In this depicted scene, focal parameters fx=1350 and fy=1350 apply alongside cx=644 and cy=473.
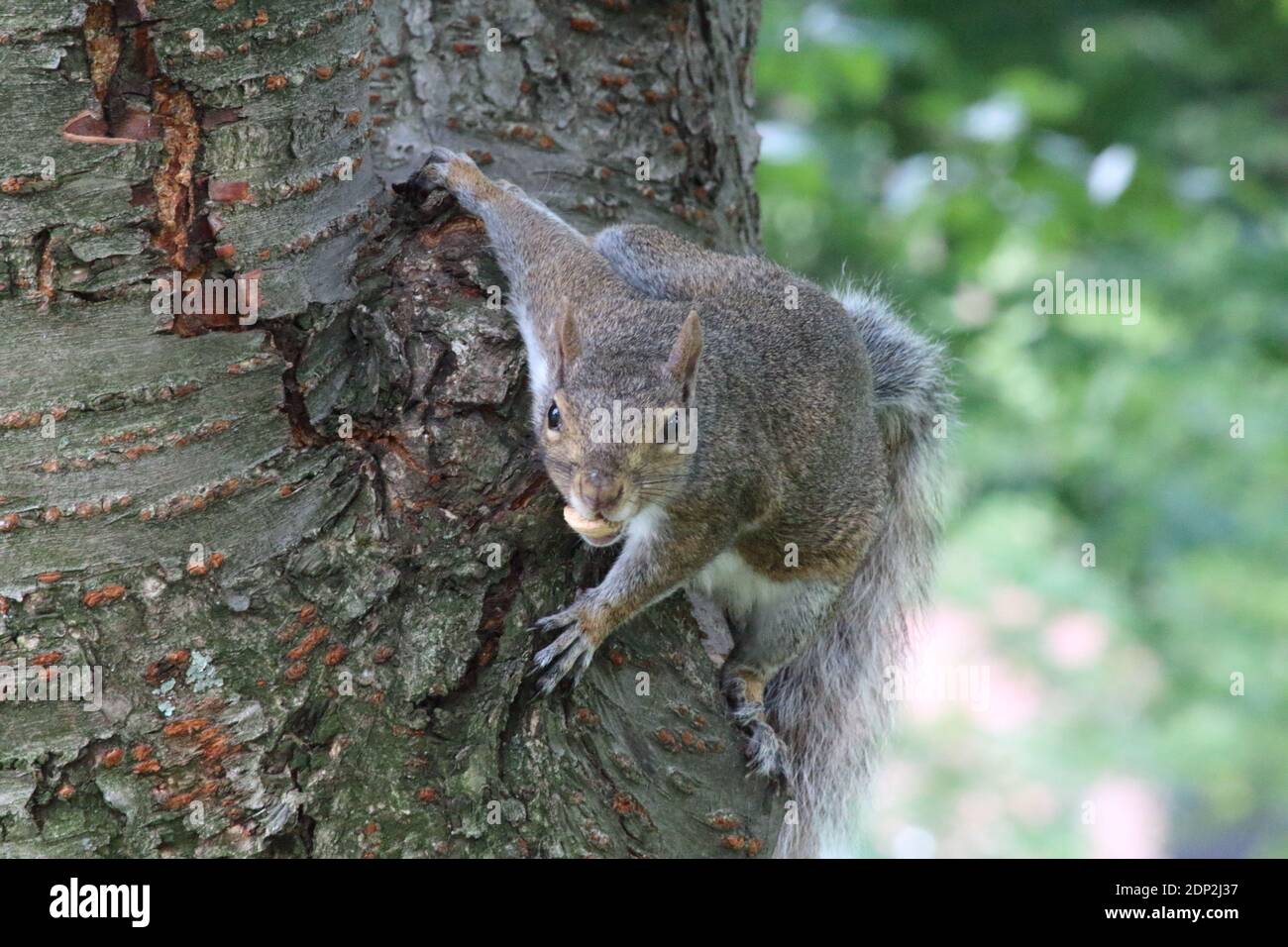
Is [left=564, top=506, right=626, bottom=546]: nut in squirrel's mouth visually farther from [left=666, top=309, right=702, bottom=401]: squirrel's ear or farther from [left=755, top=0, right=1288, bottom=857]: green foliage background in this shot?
[left=755, top=0, right=1288, bottom=857]: green foliage background

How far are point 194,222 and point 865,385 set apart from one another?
1.03 m

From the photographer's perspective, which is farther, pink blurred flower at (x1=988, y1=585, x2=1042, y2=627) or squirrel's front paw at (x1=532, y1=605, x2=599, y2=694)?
pink blurred flower at (x1=988, y1=585, x2=1042, y2=627)

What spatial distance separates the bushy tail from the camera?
2123 millimetres

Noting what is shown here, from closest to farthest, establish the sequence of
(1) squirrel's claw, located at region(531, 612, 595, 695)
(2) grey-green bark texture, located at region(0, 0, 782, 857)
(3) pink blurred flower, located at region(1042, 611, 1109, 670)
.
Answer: (2) grey-green bark texture, located at region(0, 0, 782, 857) → (1) squirrel's claw, located at region(531, 612, 595, 695) → (3) pink blurred flower, located at region(1042, 611, 1109, 670)

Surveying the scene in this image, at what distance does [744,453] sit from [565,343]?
305mm

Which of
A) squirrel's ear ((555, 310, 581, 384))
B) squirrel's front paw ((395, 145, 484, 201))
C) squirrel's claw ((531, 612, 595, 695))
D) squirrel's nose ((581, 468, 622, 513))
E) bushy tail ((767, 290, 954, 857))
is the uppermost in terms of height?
squirrel's front paw ((395, 145, 484, 201))

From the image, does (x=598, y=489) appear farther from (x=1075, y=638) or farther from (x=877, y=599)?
(x=1075, y=638)

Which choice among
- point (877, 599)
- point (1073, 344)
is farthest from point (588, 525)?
point (1073, 344)

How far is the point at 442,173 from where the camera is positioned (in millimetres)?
1853

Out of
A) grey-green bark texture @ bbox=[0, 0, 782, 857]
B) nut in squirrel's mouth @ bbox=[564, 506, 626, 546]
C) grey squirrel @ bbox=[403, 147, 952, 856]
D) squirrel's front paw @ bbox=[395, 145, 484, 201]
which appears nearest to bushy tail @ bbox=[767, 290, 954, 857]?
grey squirrel @ bbox=[403, 147, 952, 856]

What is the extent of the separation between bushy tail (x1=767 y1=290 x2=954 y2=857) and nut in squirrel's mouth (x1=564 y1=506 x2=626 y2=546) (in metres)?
0.60

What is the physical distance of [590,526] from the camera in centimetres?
153

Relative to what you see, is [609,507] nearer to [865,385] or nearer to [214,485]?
[214,485]

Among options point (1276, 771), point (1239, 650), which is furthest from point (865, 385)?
point (1276, 771)
